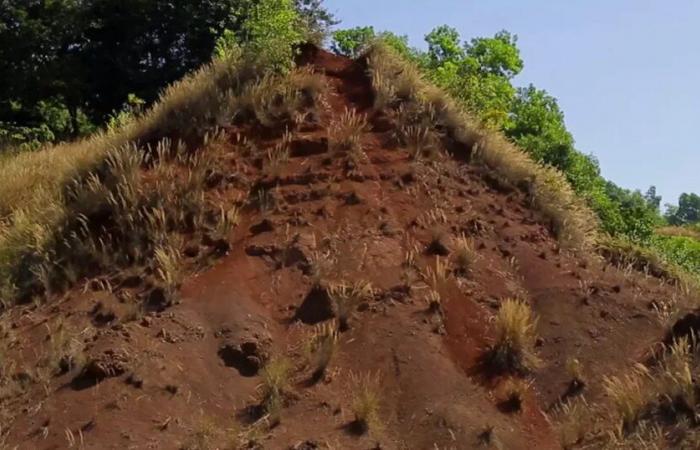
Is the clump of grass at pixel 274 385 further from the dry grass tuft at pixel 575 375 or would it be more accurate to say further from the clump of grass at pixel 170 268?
the dry grass tuft at pixel 575 375

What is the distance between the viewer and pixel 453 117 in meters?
13.2

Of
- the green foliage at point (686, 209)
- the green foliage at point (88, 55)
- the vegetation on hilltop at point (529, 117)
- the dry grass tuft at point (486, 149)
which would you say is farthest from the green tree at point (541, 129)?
the green foliage at point (686, 209)

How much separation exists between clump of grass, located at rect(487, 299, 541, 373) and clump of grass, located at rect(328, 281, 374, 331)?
1.36 m

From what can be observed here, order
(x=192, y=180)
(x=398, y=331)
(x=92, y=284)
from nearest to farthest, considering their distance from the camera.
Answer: (x=398, y=331) → (x=92, y=284) → (x=192, y=180)

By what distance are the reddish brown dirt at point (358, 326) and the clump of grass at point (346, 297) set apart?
0.29ft

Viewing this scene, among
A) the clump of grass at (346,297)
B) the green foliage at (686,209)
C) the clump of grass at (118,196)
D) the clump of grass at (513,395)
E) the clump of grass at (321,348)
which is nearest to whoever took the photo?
the clump of grass at (513,395)

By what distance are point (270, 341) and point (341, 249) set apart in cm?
150

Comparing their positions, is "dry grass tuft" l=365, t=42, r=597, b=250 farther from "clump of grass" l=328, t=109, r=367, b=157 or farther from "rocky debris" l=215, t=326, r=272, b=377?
"rocky debris" l=215, t=326, r=272, b=377

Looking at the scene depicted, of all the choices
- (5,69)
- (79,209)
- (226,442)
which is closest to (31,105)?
(5,69)

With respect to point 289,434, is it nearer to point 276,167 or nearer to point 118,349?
point 118,349

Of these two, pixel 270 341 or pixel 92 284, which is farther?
pixel 92 284

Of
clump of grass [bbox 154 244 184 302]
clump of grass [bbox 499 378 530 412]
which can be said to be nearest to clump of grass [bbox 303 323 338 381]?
clump of grass [bbox 154 244 184 302]

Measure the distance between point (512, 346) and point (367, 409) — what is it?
1.67 meters

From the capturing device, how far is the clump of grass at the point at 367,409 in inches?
356
